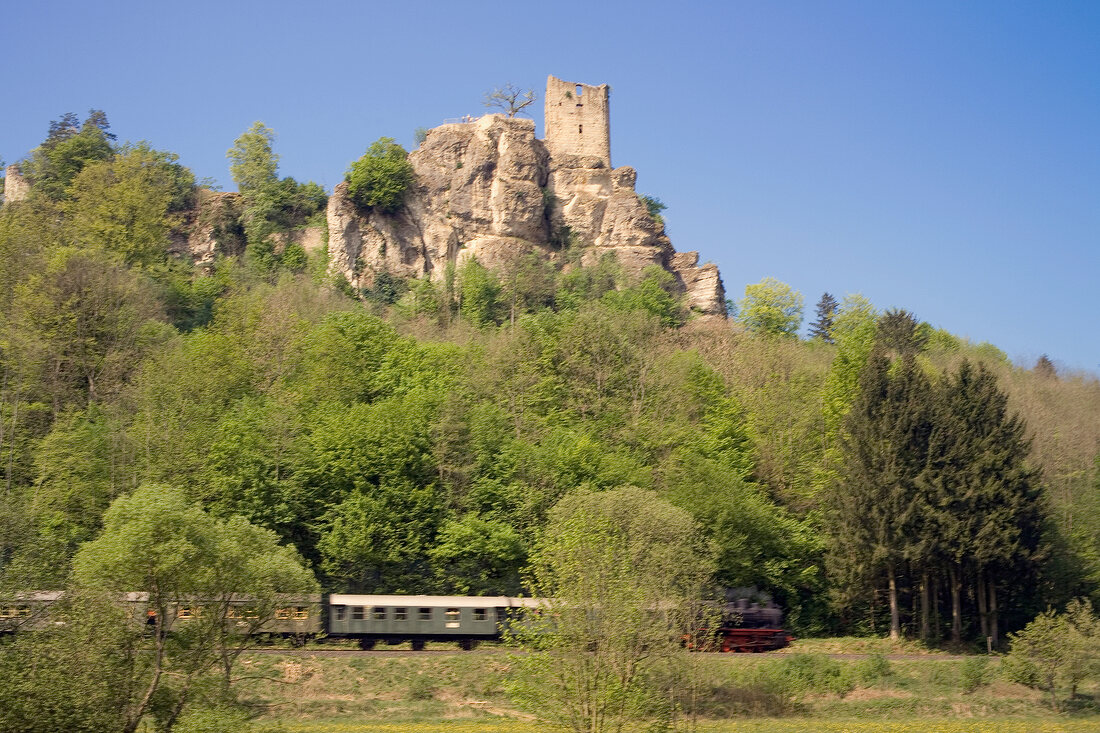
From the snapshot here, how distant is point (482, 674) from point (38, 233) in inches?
1801

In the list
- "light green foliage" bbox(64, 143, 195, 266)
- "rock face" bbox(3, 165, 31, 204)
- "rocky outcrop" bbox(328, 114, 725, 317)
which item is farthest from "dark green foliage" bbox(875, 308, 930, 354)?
"rock face" bbox(3, 165, 31, 204)

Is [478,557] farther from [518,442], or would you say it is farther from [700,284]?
[700,284]

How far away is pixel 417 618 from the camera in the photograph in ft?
140

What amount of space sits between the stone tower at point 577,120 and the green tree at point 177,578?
6879 cm

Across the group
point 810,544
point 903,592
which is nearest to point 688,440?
point 810,544

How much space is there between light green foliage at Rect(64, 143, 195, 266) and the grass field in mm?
41352

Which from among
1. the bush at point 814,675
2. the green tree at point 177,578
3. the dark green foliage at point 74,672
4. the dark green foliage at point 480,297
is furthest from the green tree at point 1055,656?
the dark green foliage at point 480,297

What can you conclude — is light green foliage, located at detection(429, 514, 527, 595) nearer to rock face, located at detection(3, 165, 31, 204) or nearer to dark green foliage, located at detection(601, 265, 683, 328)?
dark green foliage, located at detection(601, 265, 683, 328)

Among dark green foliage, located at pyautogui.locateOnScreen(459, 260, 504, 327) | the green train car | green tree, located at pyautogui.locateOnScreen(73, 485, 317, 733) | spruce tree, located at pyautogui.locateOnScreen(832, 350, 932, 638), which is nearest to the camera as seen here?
green tree, located at pyautogui.locateOnScreen(73, 485, 317, 733)

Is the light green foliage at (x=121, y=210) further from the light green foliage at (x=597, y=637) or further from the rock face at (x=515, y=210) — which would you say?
the light green foliage at (x=597, y=637)

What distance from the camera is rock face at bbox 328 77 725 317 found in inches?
3442

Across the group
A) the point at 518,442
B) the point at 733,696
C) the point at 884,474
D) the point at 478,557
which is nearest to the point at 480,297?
the point at 518,442

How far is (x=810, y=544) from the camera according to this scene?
5166cm

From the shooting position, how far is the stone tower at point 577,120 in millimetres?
95438
